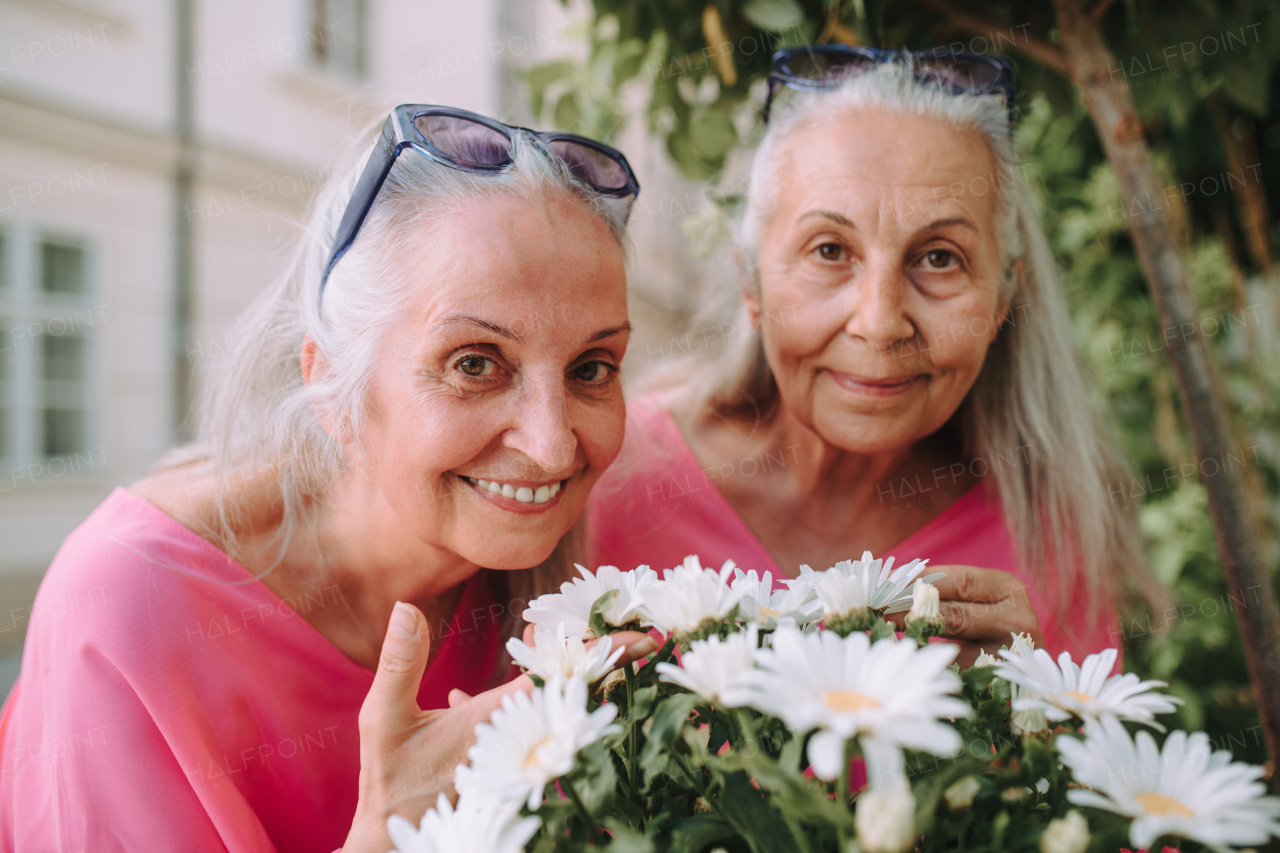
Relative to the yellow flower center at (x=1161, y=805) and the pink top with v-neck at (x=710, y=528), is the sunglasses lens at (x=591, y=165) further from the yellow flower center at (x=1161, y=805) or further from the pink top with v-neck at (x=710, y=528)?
the yellow flower center at (x=1161, y=805)

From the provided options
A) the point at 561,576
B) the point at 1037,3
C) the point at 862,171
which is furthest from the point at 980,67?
the point at 561,576

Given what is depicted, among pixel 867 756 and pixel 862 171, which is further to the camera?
pixel 862 171

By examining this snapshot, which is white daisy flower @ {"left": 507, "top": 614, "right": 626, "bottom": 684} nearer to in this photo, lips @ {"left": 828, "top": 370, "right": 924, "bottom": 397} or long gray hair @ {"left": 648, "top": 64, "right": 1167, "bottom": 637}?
lips @ {"left": 828, "top": 370, "right": 924, "bottom": 397}

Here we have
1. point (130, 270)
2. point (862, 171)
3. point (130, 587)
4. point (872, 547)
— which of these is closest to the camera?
point (130, 587)

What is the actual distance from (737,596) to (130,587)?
0.84m

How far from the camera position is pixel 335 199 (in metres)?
1.26

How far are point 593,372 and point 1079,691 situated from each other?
674mm

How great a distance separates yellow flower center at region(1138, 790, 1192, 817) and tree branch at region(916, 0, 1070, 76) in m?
1.27

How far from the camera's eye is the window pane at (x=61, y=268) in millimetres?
5891

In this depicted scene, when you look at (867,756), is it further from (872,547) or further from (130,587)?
(872,547)

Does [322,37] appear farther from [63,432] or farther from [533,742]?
[533,742]

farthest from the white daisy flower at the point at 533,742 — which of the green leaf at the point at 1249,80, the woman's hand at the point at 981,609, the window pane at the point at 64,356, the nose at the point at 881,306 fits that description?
the window pane at the point at 64,356

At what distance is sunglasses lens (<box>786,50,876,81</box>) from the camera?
149cm

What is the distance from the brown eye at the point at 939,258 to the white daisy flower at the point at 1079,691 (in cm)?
80
